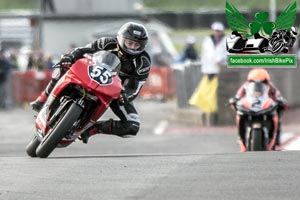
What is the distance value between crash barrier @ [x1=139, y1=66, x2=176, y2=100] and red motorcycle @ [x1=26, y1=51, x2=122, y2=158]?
17889mm

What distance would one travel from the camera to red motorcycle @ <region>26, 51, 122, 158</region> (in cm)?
1035

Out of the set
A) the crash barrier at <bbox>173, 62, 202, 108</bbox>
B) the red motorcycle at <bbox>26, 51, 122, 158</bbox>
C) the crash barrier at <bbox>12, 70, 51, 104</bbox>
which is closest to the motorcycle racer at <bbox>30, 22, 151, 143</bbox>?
the red motorcycle at <bbox>26, 51, 122, 158</bbox>

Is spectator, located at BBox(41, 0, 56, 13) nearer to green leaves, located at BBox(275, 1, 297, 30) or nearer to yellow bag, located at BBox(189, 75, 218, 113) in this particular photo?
yellow bag, located at BBox(189, 75, 218, 113)

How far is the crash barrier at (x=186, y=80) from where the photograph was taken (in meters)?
20.6

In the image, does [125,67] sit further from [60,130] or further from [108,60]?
[60,130]

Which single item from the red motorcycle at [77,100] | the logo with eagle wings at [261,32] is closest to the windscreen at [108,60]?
the red motorcycle at [77,100]

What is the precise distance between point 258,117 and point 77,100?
10.9ft

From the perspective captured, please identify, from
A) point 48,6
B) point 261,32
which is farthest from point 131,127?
point 48,6

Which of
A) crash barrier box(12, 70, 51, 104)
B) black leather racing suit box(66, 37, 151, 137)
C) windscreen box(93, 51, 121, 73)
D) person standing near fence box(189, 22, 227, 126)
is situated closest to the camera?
windscreen box(93, 51, 121, 73)

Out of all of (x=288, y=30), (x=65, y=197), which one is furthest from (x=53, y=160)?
(x=288, y=30)

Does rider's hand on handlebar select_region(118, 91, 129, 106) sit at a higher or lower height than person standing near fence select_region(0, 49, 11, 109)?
higher

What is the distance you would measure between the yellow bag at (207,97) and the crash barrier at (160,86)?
9044 mm

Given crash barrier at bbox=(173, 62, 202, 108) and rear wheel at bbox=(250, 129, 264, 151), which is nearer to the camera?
rear wheel at bbox=(250, 129, 264, 151)

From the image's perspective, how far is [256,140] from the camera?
1268cm
